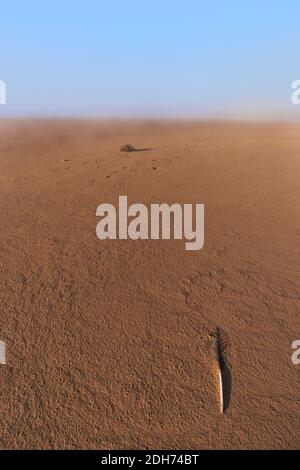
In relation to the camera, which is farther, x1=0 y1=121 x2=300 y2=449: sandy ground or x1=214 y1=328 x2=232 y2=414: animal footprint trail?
x1=214 y1=328 x2=232 y2=414: animal footprint trail

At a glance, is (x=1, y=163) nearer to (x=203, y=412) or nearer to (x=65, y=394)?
(x=65, y=394)

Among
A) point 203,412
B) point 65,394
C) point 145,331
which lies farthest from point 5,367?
point 203,412

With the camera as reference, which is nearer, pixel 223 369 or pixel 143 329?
pixel 223 369

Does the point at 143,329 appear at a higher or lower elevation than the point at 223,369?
higher

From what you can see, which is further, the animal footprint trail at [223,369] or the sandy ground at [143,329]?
the animal footprint trail at [223,369]
